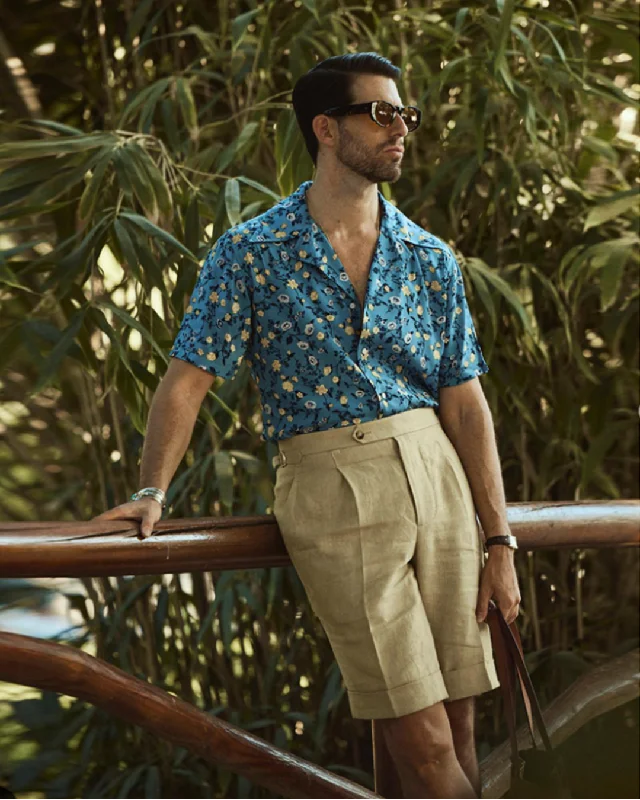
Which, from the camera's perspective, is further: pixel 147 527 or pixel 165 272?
pixel 165 272

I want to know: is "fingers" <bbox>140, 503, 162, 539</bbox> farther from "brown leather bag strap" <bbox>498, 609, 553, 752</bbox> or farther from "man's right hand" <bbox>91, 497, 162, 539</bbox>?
"brown leather bag strap" <bbox>498, 609, 553, 752</bbox>

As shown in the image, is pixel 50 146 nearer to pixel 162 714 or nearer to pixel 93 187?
pixel 93 187

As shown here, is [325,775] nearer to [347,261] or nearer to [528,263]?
[347,261]

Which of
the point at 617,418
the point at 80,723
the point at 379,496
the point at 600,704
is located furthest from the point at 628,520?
the point at 80,723

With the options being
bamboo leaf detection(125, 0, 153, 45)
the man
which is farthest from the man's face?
bamboo leaf detection(125, 0, 153, 45)

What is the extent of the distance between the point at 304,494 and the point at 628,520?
2.42ft

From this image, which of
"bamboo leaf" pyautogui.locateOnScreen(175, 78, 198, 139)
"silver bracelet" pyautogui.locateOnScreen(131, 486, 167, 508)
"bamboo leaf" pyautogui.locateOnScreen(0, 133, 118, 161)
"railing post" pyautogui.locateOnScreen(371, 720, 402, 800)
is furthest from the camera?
"bamboo leaf" pyautogui.locateOnScreen(175, 78, 198, 139)

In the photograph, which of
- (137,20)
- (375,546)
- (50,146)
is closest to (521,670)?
(375,546)

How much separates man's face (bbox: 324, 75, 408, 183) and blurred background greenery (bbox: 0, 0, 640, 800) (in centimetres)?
54

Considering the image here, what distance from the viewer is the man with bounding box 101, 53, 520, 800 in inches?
61.7

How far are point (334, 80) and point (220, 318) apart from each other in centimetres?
38

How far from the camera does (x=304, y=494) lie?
1.57 meters

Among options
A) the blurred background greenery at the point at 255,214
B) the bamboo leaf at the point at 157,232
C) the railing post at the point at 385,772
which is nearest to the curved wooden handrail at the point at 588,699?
the blurred background greenery at the point at 255,214

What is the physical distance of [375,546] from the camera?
1568 millimetres
